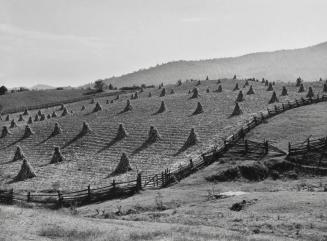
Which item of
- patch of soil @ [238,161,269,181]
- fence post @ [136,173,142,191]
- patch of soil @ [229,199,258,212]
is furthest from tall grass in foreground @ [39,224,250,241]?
patch of soil @ [238,161,269,181]

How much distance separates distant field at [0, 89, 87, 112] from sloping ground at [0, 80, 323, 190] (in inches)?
1427

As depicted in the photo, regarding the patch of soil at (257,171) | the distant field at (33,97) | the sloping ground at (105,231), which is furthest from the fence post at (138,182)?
the distant field at (33,97)

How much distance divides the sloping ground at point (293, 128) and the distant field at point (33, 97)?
75929mm

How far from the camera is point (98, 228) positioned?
2212cm

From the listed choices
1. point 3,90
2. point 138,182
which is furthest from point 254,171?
point 3,90

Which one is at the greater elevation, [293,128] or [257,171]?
[293,128]

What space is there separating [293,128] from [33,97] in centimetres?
8846

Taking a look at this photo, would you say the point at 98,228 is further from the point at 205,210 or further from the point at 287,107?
the point at 287,107

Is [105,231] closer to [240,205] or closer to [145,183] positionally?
[240,205]

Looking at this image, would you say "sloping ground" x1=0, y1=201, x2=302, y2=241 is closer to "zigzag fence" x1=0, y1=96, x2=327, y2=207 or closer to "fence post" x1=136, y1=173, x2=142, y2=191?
"zigzag fence" x1=0, y1=96, x2=327, y2=207

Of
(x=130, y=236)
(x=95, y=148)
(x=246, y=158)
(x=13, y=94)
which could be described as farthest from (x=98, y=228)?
(x=13, y=94)

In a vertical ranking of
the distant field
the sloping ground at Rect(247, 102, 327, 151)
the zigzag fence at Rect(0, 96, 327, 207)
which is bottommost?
Result: the zigzag fence at Rect(0, 96, 327, 207)

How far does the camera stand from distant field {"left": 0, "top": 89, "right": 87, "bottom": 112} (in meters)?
114

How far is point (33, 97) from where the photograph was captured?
395ft
